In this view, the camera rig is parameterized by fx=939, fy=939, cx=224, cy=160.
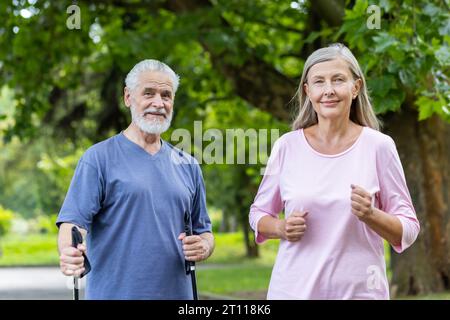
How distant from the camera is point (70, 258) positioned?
146 inches

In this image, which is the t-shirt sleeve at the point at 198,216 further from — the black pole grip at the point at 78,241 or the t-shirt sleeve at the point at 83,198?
the black pole grip at the point at 78,241

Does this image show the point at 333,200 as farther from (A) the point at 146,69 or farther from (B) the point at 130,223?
(A) the point at 146,69

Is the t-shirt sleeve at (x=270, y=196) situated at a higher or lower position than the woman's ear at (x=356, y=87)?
lower

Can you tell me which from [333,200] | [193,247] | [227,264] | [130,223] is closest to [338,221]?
[333,200]

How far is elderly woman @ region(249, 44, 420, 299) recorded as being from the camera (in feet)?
11.1

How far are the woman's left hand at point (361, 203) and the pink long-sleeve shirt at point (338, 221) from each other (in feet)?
0.34

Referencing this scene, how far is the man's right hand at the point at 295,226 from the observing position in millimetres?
3369

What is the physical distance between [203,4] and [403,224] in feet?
34.3

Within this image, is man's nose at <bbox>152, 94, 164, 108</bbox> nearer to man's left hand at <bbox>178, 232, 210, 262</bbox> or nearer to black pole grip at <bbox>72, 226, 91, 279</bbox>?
man's left hand at <bbox>178, 232, 210, 262</bbox>

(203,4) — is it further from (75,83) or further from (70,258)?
(70,258)

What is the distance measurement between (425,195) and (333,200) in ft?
32.4

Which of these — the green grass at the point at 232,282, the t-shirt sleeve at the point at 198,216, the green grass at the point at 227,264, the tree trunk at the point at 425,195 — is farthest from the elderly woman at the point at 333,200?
the green grass at the point at 232,282

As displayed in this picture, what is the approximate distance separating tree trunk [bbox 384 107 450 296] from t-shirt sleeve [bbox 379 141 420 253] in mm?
9523

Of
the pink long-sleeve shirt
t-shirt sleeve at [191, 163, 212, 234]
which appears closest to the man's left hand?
t-shirt sleeve at [191, 163, 212, 234]
